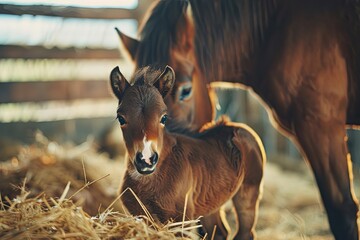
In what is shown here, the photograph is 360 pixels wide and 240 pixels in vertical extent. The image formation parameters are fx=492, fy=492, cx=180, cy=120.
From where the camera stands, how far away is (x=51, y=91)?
4012mm

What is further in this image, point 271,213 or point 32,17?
point 32,17

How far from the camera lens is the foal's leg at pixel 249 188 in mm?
1603

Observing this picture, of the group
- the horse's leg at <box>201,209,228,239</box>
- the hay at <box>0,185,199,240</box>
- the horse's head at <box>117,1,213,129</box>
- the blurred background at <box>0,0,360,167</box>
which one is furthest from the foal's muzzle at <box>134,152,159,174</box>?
the blurred background at <box>0,0,360,167</box>

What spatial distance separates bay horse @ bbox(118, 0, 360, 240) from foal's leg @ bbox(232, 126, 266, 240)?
1.00 ft

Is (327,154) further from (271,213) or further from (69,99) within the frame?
(69,99)

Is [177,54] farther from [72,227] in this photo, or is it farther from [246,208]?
[72,227]

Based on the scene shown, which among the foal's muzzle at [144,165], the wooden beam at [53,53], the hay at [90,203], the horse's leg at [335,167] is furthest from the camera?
the wooden beam at [53,53]

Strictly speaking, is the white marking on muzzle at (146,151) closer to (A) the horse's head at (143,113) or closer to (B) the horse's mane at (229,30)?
(A) the horse's head at (143,113)

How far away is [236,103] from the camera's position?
524 centimetres

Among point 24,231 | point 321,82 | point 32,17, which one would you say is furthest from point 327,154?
point 32,17

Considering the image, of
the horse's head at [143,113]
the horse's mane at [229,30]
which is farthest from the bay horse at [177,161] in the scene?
the horse's mane at [229,30]

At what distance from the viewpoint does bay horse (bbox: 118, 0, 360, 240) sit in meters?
1.83

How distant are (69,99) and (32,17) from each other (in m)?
0.73

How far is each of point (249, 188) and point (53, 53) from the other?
2790 mm
